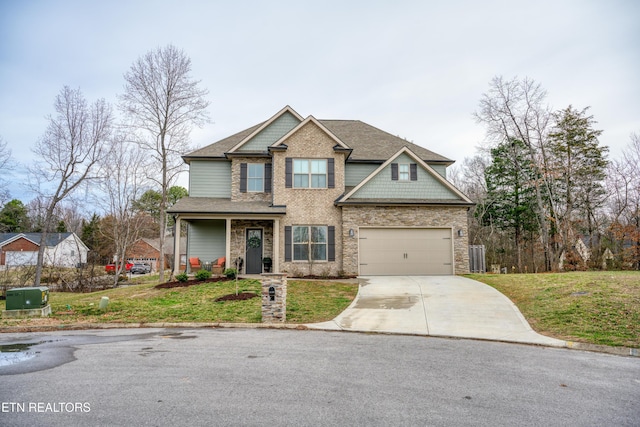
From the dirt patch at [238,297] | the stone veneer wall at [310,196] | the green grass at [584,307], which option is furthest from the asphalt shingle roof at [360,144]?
the green grass at [584,307]

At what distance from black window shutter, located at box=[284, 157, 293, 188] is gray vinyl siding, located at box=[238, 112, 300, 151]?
1556 mm

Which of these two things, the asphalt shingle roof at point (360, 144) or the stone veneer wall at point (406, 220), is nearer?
the stone veneer wall at point (406, 220)

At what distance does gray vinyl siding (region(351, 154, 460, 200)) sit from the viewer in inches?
727

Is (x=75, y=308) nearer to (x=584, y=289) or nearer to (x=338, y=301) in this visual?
(x=338, y=301)

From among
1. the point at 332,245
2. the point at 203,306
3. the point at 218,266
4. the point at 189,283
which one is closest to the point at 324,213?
the point at 332,245

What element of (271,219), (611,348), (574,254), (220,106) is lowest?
(611,348)

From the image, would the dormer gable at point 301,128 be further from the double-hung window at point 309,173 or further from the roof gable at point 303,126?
the double-hung window at point 309,173

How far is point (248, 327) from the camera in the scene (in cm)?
953

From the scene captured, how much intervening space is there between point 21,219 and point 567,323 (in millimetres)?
62248

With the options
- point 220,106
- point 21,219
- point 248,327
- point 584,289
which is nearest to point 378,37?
point 220,106

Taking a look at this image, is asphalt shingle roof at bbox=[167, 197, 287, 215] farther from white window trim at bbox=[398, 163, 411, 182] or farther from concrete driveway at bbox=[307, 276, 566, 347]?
white window trim at bbox=[398, 163, 411, 182]

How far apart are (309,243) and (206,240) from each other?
512 centimetres

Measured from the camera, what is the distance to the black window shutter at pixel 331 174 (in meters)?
18.7

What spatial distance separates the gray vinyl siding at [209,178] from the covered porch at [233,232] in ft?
1.72
